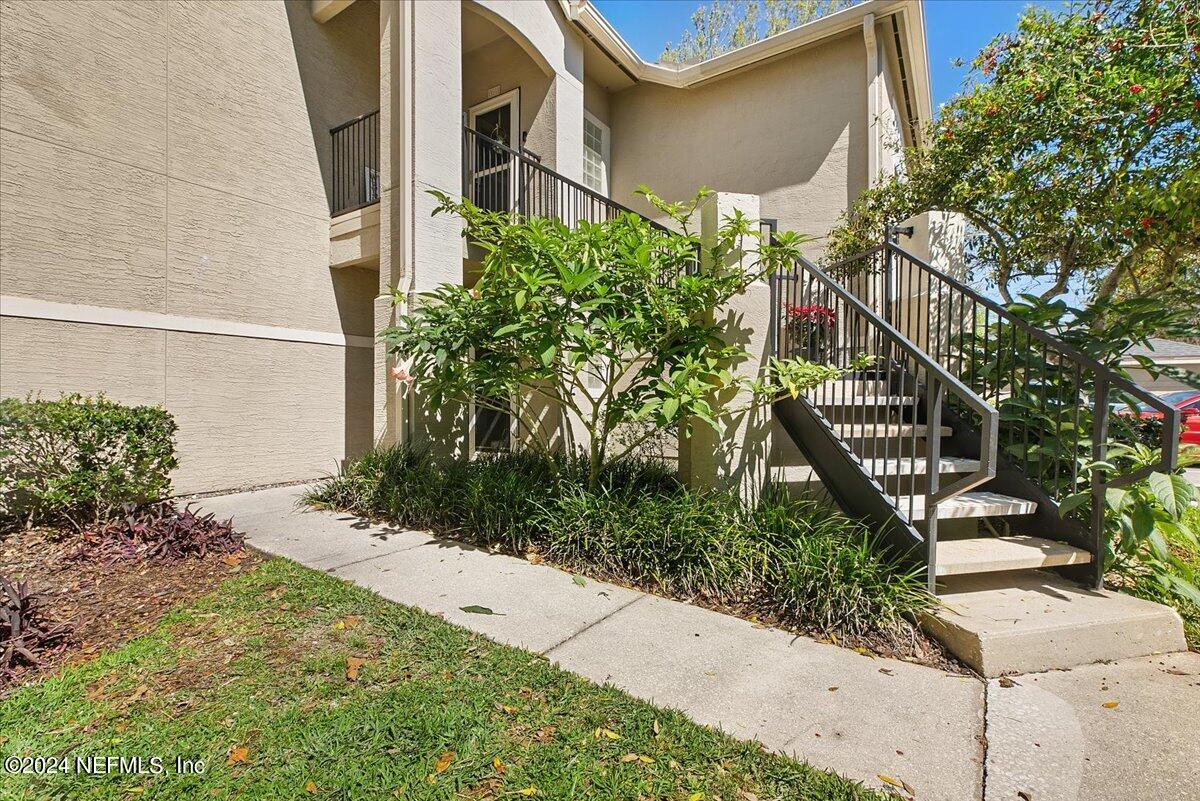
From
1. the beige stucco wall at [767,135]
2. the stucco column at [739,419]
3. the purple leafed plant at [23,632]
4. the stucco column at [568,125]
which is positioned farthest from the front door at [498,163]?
the purple leafed plant at [23,632]

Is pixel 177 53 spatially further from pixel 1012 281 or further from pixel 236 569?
pixel 1012 281

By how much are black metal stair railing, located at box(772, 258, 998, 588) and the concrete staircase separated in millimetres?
39

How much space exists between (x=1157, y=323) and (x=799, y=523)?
2.86m

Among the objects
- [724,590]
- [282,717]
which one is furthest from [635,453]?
[282,717]

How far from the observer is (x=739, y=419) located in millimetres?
4316

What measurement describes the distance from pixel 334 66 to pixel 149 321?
431cm

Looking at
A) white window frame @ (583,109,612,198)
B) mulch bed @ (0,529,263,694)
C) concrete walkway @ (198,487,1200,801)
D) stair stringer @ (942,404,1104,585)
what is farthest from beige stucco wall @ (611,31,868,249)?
mulch bed @ (0,529,263,694)

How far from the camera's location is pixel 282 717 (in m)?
2.28

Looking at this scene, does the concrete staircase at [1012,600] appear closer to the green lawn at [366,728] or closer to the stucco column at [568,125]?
the green lawn at [366,728]

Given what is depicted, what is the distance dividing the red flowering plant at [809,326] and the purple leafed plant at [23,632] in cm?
502

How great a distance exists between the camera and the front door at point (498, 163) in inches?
282

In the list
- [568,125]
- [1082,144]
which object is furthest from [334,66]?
[1082,144]

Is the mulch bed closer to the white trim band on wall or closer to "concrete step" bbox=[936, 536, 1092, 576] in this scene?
the white trim band on wall

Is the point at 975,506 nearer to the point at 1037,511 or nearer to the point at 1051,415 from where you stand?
the point at 1037,511
